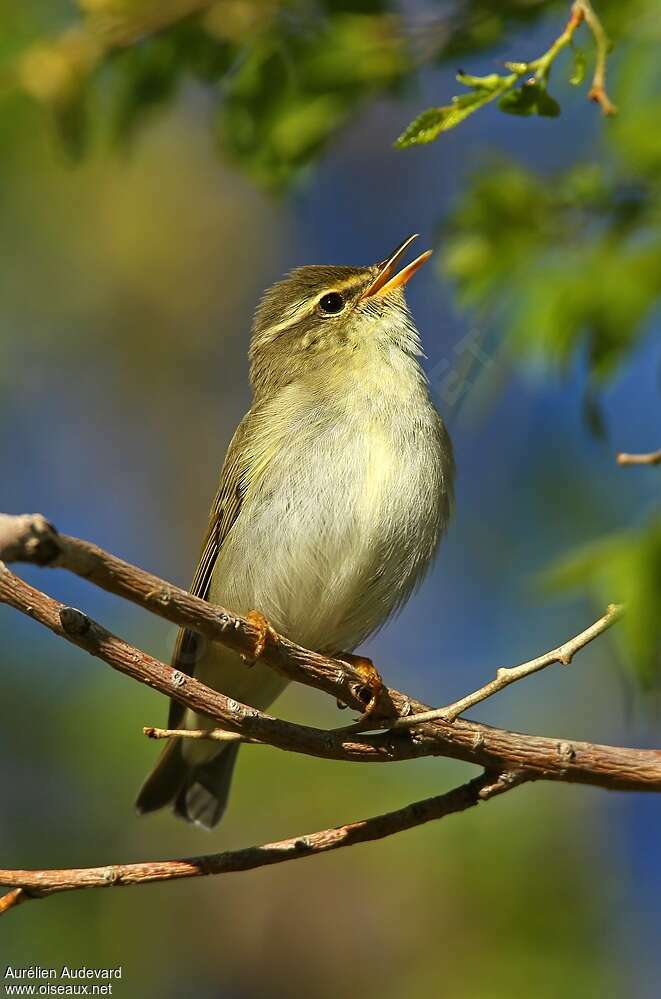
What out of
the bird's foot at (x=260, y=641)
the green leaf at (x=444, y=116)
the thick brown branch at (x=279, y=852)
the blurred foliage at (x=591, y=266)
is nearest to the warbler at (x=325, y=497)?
the blurred foliage at (x=591, y=266)

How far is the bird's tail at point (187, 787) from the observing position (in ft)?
17.4

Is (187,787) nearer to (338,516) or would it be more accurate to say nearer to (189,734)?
(338,516)

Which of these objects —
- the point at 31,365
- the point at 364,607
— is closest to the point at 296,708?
the point at 364,607

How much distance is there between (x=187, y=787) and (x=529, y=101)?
358 cm

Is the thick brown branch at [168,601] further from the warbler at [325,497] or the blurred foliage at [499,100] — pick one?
the blurred foliage at [499,100]

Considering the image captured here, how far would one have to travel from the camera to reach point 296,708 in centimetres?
709

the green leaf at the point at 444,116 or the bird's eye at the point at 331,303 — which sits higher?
the bird's eye at the point at 331,303

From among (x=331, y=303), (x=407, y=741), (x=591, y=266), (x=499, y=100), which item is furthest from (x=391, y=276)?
(x=407, y=741)

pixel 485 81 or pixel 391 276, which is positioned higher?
pixel 391 276

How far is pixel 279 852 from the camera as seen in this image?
3131mm

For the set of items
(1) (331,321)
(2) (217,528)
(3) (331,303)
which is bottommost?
(2) (217,528)

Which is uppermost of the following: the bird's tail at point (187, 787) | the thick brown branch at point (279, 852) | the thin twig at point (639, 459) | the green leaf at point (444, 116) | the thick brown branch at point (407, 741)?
the green leaf at point (444, 116)

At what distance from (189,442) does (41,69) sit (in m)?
5.69

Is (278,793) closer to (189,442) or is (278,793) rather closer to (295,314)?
(295,314)
